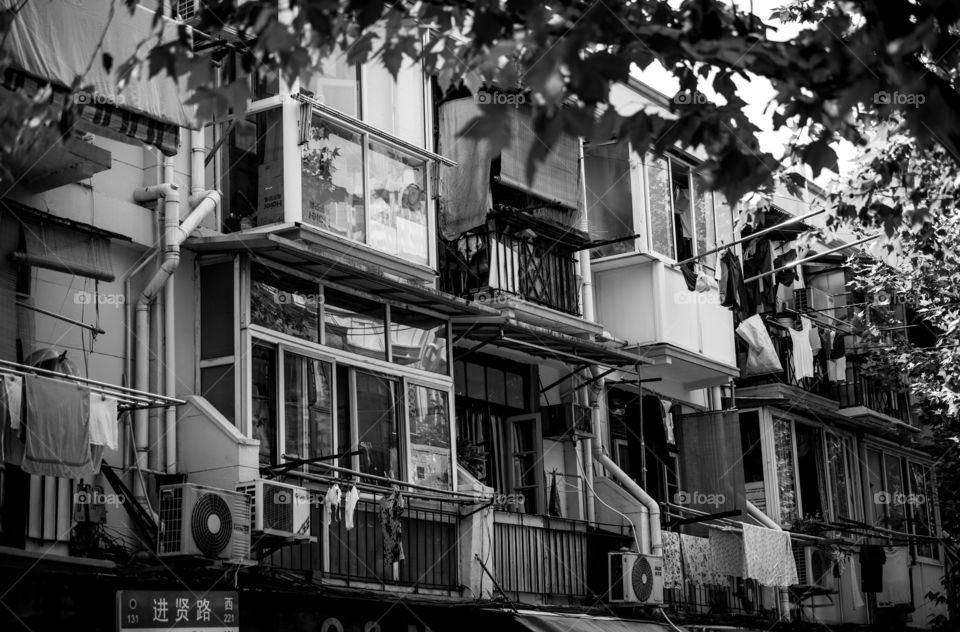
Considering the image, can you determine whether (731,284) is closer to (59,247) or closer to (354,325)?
(354,325)

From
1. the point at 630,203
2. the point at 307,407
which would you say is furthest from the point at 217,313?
the point at 630,203

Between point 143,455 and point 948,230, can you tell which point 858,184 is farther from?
point 143,455

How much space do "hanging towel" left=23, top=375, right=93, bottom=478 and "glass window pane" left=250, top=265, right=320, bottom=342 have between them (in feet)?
10.9

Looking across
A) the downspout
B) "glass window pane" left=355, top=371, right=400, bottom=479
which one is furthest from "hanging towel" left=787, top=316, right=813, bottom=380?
"glass window pane" left=355, top=371, right=400, bottom=479

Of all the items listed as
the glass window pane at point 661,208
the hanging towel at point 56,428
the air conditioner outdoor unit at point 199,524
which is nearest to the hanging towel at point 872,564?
the glass window pane at point 661,208

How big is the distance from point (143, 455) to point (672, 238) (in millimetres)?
11397

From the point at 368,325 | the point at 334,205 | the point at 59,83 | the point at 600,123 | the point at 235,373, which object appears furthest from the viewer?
the point at 368,325

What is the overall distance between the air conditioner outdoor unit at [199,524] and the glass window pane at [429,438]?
4028 mm

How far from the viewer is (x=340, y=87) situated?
55.2 feet

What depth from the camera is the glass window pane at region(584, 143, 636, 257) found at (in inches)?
877

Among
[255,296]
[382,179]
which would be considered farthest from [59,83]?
[382,179]

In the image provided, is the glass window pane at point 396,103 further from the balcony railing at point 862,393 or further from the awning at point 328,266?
the balcony railing at point 862,393

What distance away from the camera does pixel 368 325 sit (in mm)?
16953

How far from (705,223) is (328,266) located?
1028cm
